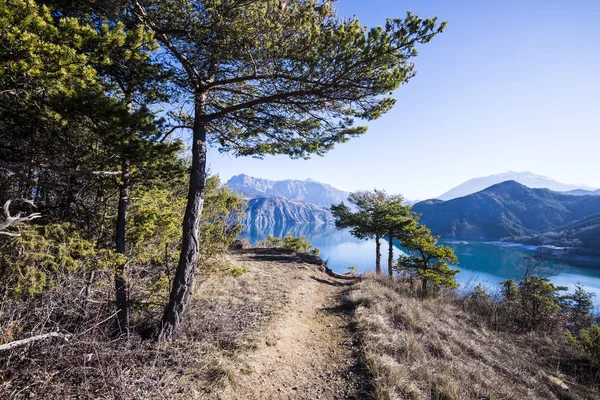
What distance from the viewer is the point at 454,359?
16.2 feet

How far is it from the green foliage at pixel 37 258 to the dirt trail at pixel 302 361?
106 inches

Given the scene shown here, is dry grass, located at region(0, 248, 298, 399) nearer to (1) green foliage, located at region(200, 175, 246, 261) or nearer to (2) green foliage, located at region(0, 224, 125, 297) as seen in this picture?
(2) green foliage, located at region(0, 224, 125, 297)

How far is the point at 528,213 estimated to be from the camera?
130875mm

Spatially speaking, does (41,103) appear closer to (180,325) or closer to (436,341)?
(180,325)

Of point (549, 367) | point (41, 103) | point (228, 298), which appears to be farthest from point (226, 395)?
point (549, 367)

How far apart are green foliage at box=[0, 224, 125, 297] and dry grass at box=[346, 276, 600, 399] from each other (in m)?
4.59

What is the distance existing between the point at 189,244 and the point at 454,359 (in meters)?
5.68

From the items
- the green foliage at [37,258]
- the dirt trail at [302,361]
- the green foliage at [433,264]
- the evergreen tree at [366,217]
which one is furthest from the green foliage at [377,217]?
the green foliage at [37,258]

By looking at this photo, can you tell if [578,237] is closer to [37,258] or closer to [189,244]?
[189,244]

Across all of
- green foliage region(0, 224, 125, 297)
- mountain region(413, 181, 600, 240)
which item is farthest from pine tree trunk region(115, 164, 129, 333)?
mountain region(413, 181, 600, 240)

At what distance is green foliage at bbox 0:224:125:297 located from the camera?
2.93 metres

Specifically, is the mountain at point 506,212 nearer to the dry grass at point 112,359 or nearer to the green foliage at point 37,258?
the dry grass at point 112,359

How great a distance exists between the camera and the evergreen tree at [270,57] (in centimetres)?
372

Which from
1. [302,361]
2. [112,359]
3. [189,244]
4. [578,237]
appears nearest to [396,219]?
[302,361]
